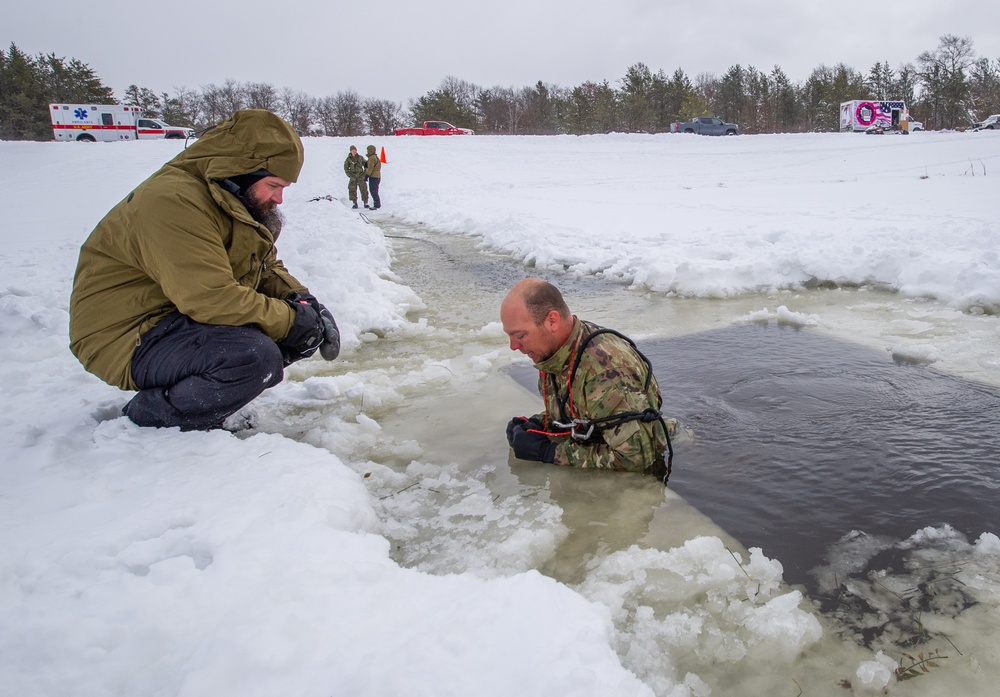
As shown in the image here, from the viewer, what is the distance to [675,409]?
142 inches

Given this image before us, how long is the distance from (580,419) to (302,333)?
1385 millimetres

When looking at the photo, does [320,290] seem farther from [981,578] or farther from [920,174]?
[920,174]

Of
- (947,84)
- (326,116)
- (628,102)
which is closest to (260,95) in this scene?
(326,116)

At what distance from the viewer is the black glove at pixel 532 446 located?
2918 mm

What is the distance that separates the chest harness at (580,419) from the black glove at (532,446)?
41 mm

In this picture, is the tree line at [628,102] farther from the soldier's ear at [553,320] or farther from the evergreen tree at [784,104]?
the soldier's ear at [553,320]

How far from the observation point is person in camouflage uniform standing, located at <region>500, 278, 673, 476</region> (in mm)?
2719

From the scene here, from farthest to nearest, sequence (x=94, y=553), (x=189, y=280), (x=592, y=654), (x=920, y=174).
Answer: (x=920, y=174)
(x=189, y=280)
(x=94, y=553)
(x=592, y=654)

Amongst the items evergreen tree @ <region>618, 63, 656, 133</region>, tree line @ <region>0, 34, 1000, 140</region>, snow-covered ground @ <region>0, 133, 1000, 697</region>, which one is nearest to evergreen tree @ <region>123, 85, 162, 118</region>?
tree line @ <region>0, 34, 1000, 140</region>

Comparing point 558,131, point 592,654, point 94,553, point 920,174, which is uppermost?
point 558,131

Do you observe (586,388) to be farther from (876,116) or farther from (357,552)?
(876,116)

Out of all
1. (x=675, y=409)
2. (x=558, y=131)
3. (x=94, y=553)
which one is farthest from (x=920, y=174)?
(x=558, y=131)

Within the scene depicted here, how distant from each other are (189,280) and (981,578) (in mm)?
2959

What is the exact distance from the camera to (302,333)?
3102 mm
